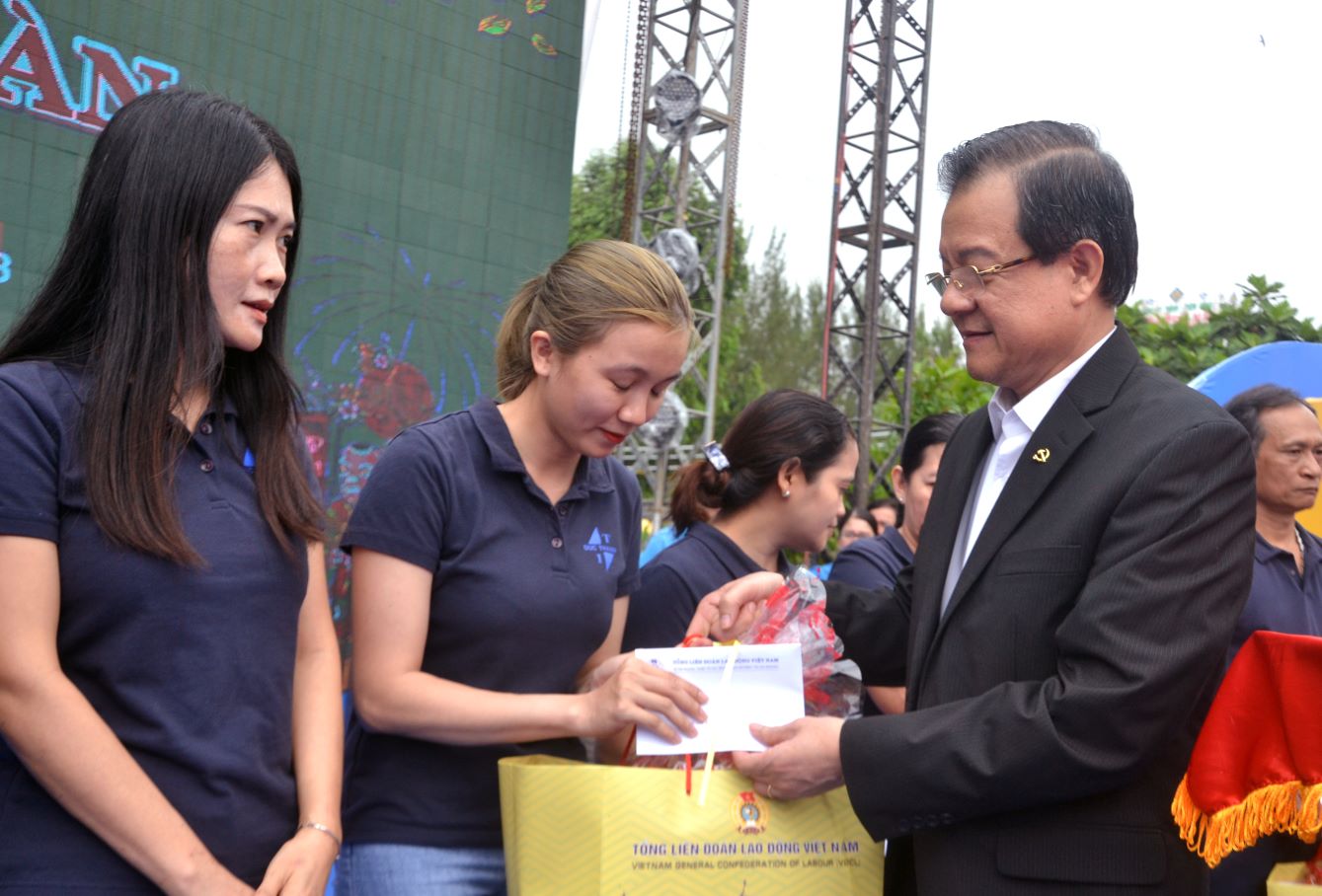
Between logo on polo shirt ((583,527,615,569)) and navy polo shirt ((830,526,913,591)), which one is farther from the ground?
navy polo shirt ((830,526,913,591))

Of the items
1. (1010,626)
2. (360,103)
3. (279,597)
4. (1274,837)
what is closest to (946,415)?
(1274,837)

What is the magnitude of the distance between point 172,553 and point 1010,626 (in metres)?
1.22

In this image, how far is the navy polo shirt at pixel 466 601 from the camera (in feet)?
6.70

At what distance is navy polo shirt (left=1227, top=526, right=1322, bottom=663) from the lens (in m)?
3.43

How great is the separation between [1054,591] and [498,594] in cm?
90

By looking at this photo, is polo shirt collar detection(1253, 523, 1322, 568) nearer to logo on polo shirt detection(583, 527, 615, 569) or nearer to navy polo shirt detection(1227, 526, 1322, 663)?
navy polo shirt detection(1227, 526, 1322, 663)

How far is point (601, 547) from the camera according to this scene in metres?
2.30

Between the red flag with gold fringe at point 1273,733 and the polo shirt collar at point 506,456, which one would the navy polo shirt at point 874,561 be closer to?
the polo shirt collar at point 506,456

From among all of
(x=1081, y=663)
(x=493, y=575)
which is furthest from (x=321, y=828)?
(x=1081, y=663)

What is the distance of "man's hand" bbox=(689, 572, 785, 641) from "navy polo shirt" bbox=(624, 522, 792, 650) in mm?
288

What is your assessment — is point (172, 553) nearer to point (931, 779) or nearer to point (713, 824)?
point (713, 824)

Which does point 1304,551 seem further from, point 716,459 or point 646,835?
point 646,835

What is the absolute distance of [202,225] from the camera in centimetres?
173

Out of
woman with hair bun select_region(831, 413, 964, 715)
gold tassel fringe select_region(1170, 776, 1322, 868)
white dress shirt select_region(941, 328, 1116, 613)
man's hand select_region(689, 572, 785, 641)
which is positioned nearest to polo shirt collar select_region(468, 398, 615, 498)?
man's hand select_region(689, 572, 785, 641)
